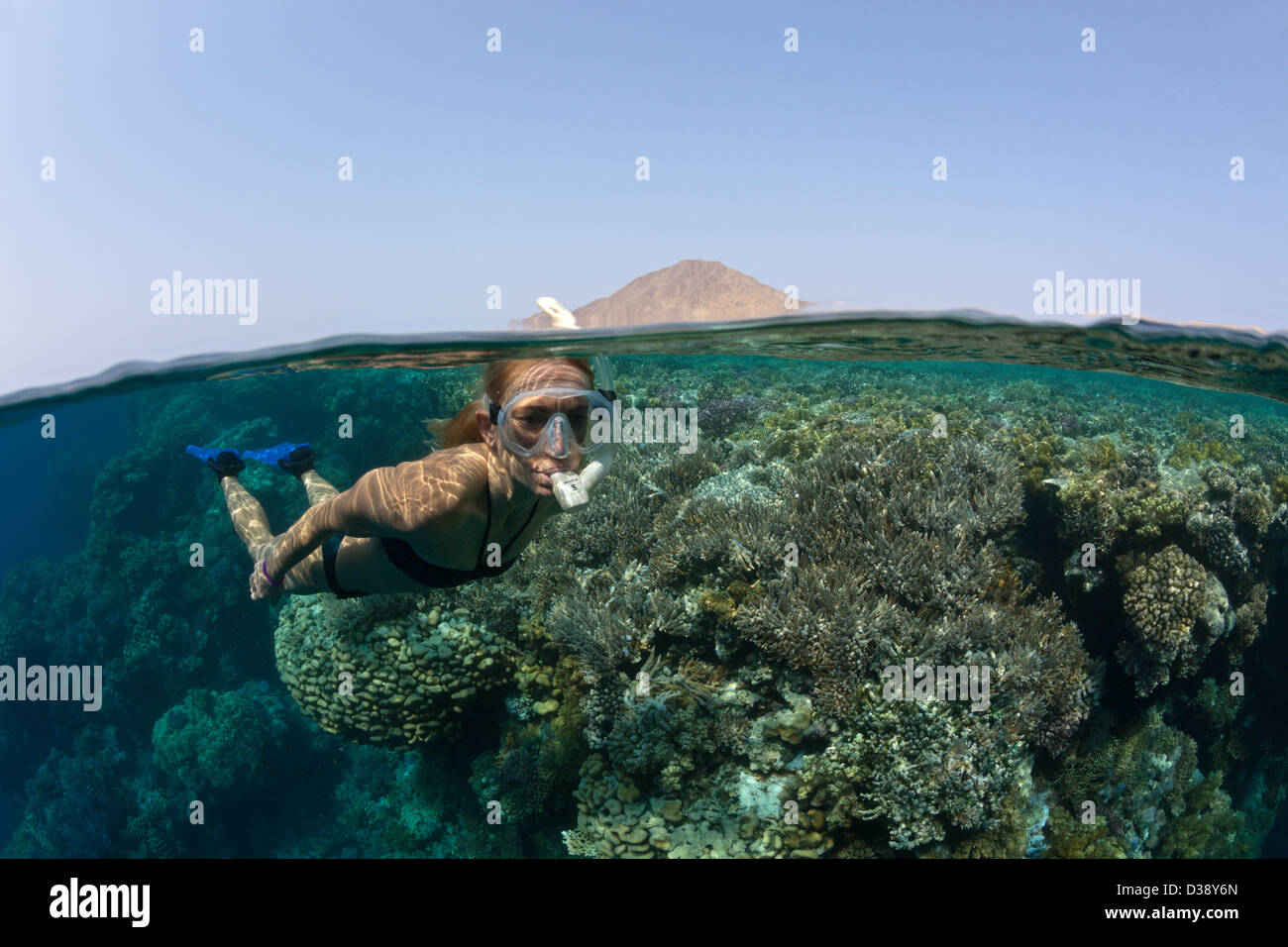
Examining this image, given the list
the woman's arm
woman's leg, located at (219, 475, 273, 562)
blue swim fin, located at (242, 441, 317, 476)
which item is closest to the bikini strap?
the woman's arm

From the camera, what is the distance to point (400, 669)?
6.24 meters

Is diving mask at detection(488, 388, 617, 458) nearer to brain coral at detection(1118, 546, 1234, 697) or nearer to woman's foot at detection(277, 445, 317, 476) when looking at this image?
woman's foot at detection(277, 445, 317, 476)

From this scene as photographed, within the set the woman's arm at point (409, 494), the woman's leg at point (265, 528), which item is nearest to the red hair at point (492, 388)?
the woman's arm at point (409, 494)

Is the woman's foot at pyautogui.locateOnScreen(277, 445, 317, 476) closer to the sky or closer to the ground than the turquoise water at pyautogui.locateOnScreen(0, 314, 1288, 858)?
closer to the sky

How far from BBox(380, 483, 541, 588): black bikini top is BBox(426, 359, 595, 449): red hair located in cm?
59

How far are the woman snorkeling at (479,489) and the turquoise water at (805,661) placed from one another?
1942mm

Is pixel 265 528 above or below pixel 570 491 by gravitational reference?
below

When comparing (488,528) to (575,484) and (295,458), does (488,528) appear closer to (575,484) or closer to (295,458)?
(575,484)

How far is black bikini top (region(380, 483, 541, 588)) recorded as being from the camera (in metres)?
4.07

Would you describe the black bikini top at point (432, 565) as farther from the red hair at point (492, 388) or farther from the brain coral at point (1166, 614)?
the brain coral at point (1166, 614)

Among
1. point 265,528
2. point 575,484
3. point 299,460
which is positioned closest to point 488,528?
point 575,484

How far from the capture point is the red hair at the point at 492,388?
3.78 metres

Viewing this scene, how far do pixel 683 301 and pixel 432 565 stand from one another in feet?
19.1
